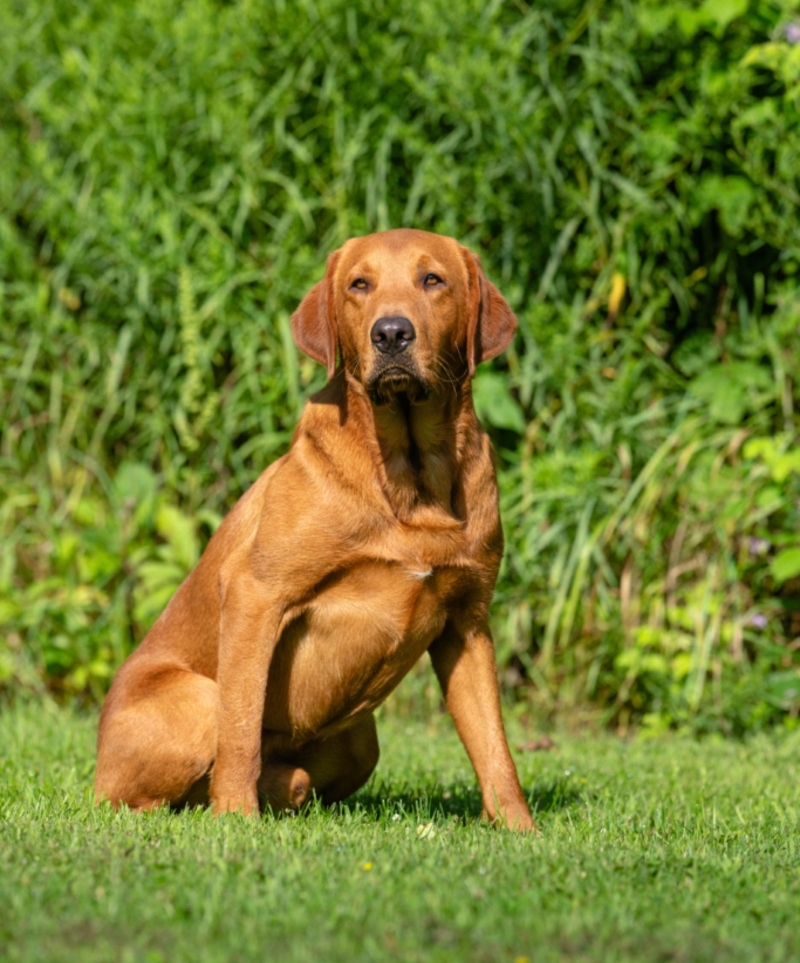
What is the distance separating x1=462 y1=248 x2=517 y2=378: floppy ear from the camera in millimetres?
4559

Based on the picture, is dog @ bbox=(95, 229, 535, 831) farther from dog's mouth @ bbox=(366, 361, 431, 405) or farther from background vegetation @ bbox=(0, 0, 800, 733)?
background vegetation @ bbox=(0, 0, 800, 733)

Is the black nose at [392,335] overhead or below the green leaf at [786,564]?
overhead

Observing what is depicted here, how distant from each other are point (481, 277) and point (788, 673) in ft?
10.2

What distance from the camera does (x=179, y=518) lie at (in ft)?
24.1

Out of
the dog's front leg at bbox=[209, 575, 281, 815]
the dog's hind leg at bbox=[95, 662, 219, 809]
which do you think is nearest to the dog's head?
the dog's front leg at bbox=[209, 575, 281, 815]

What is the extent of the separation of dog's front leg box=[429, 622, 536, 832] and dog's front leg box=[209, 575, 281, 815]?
2.16ft

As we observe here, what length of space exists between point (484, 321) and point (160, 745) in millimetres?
1781

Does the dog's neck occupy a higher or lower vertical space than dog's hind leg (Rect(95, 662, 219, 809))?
higher

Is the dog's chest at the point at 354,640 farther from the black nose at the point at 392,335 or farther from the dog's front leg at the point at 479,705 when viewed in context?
the black nose at the point at 392,335

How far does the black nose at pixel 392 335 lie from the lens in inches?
163

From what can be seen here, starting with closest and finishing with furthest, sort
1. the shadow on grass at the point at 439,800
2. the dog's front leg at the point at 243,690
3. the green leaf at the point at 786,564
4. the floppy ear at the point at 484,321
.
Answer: the dog's front leg at the point at 243,690, the shadow on grass at the point at 439,800, the floppy ear at the point at 484,321, the green leaf at the point at 786,564

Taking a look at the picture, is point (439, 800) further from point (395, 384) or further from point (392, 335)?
point (392, 335)

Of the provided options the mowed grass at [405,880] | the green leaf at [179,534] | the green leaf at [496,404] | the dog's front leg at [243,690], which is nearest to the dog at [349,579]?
the dog's front leg at [243,690]

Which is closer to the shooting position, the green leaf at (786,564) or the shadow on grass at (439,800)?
the shadow on grass at (439,800)
